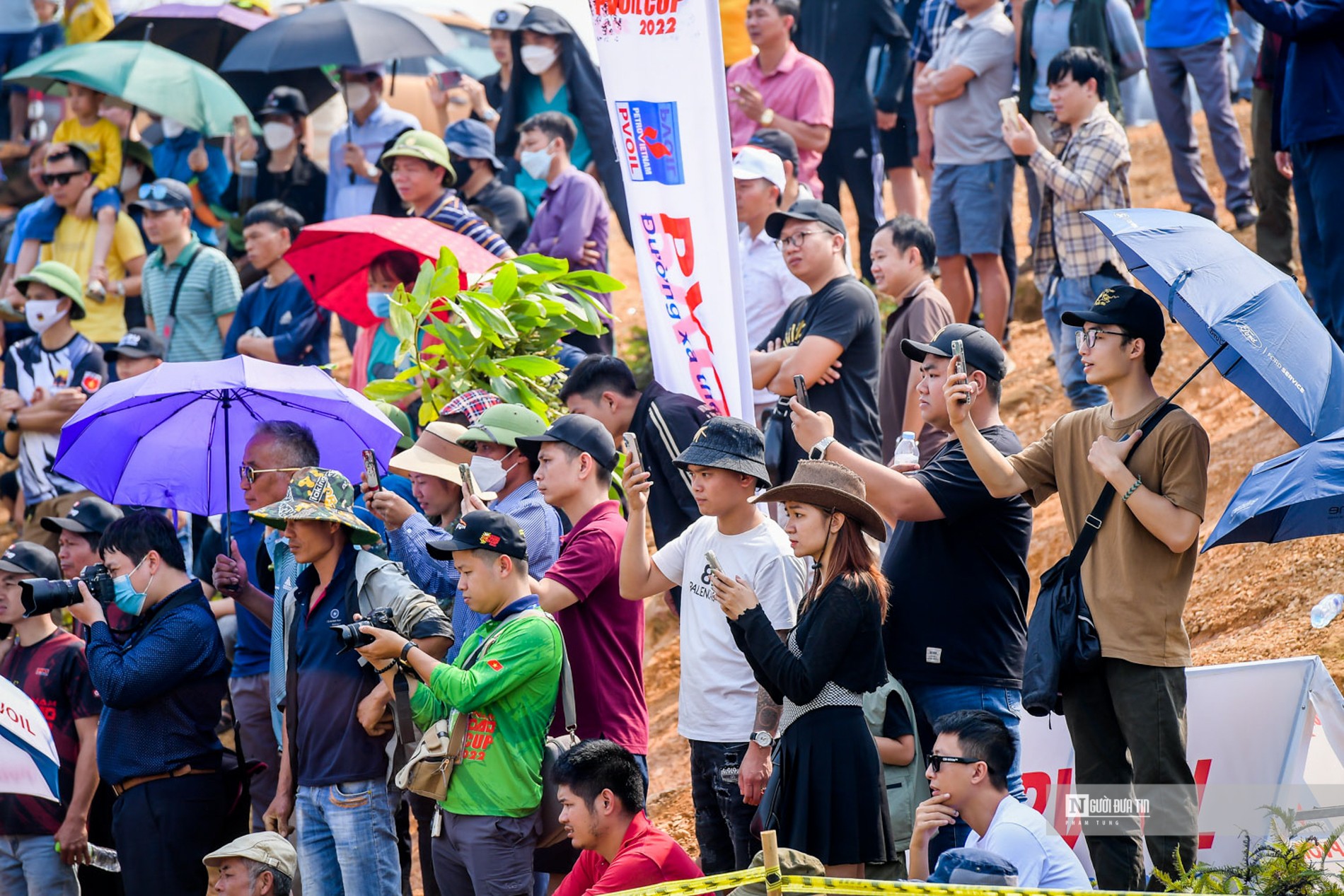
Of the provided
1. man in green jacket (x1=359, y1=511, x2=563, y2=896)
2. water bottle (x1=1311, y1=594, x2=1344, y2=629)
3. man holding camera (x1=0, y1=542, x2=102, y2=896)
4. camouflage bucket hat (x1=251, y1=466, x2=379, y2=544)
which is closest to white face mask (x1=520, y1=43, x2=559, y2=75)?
man holding camera (x1=0, y1=542, x2=102, y2=896)

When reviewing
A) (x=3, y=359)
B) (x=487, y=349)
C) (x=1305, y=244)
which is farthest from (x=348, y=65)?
(x=1305, y=244)

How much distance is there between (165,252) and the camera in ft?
32.8

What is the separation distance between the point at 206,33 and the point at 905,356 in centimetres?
892

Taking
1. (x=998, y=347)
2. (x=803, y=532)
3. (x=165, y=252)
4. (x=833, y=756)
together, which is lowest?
(x=833, y=756)

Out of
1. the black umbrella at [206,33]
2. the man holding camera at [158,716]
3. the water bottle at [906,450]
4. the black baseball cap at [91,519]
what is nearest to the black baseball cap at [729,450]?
the water bottle at [906,450]

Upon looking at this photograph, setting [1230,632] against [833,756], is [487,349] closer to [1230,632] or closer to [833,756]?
[833,756]

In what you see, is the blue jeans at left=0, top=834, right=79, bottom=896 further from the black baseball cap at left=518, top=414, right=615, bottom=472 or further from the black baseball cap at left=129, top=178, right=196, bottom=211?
the black baseball cap at left=129, top=178, right=196, bottom=211

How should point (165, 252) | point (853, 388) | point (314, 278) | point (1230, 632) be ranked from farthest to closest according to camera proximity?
point (165, 252)
point (314, 278)
point (1230, 632)
point (853, 388)

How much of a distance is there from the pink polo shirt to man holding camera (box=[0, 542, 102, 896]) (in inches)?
206

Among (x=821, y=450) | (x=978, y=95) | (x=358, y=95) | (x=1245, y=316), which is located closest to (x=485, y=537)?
(x=821, y=450)

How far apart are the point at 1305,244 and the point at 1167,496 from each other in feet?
12.2

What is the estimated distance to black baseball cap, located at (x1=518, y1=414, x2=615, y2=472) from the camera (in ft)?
19.6

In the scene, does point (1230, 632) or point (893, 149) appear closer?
point (1230, 632)

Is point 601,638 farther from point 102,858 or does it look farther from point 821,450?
point 102,858
